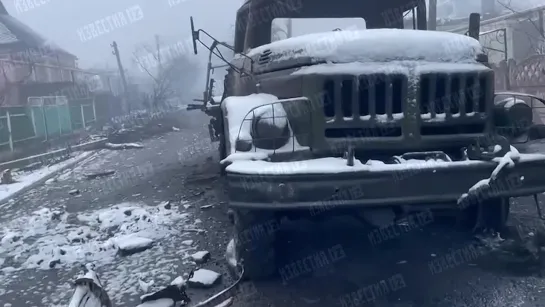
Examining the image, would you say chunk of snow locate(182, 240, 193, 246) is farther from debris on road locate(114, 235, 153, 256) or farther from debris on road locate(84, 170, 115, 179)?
debris on road locate(84, 170, 115, 179)

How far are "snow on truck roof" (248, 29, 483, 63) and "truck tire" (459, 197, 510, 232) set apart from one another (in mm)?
1443

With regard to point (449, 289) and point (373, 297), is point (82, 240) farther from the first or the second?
point (449, 289)

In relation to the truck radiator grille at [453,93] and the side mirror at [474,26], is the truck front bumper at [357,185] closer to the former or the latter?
the truck radiator grille at [453,93]

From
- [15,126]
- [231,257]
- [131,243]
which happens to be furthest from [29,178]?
[231,257]

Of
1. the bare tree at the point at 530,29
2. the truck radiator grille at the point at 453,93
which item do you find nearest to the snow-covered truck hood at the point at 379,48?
the truck radiator grille at the point at 453,93

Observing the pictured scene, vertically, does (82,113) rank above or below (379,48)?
below

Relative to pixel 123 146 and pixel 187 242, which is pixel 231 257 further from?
pixel 123 146

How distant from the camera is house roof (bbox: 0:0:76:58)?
99.2 ft

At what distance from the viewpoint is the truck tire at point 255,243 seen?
3863 mm

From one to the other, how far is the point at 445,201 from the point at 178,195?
4.88 meters

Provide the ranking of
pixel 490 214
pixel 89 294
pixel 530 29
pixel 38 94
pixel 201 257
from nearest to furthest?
pixel 89 294 → pixel 201 257 → pixel 490 214 → pixel 530 29 → pixel 38 94

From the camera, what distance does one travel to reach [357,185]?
3.50 m

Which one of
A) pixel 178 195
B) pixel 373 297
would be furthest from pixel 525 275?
pixel 178 195

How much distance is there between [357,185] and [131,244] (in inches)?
107
